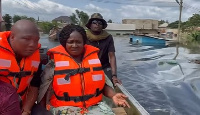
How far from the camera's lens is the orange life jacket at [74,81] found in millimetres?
2332

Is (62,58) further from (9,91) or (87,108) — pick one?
(9,91)

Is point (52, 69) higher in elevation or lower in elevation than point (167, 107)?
higher

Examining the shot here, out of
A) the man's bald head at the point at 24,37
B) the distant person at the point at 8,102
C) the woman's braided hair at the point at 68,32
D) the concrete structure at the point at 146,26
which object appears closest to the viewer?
the distant person at the point at 8,102

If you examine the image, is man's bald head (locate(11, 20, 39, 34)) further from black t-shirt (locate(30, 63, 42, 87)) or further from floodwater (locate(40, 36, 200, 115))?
floodwater (locate(40, 36, 200, 115))

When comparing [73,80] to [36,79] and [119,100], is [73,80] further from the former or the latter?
[119,100]

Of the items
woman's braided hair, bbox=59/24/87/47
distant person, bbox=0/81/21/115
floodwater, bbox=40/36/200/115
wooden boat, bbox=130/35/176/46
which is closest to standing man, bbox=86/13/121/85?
woman's braided hair, bbox=59/24/87/47

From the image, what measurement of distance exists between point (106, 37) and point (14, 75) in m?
2.27

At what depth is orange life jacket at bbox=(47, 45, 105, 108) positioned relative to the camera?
233cm

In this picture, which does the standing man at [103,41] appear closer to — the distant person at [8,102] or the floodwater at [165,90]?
the distant person at [8,102]

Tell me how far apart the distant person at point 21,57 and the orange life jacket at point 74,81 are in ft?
0.81

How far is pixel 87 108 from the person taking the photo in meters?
2.39

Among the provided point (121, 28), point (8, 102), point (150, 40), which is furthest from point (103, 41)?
point (121, 28)

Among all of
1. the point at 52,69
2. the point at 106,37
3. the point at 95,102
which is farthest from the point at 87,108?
the point at 106,37

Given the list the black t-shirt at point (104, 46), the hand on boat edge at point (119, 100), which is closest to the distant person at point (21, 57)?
the hand on boat edge at point (119, 100)
